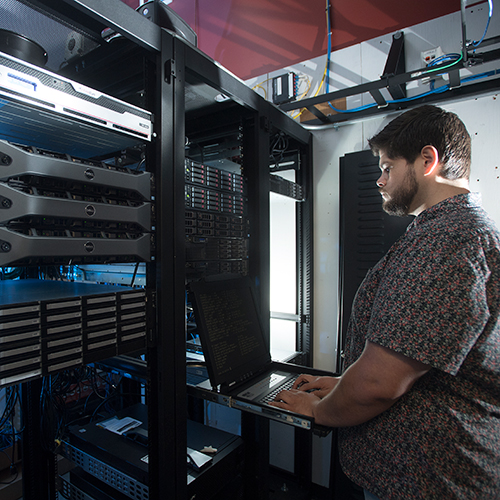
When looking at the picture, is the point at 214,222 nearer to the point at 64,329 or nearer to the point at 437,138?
the point at 64,329

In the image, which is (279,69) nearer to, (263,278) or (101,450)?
(263,278)

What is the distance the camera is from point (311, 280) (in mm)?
2107

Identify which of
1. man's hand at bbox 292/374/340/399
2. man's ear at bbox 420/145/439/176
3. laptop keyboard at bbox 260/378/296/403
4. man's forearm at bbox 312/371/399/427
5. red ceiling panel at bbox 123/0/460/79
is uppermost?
red ceiling panel at bbox 123/0/460/79

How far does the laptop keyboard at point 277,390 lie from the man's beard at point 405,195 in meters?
0.70

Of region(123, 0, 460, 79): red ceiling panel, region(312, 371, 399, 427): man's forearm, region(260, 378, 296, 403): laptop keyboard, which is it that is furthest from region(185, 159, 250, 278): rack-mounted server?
region(123, 0, 460, 79): red ceiling panel

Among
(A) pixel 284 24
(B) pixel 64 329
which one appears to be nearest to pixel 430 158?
(B) pixel 64 329

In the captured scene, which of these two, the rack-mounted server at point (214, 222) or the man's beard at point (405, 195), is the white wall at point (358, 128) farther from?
the man's beard at point (405, 195)

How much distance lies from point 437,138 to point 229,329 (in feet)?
2.96

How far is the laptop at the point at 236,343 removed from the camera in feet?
3.83

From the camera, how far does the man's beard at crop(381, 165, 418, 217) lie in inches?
36.5

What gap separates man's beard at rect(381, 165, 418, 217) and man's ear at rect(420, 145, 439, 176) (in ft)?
0.12

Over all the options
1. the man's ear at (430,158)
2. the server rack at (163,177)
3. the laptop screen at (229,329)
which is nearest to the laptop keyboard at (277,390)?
the laptop screen at (229,329)

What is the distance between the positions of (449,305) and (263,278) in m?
0.95

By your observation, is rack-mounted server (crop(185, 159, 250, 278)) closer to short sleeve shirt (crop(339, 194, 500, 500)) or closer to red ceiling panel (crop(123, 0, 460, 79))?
short sleeve shirt (crop(339, 194, 500, 500))
